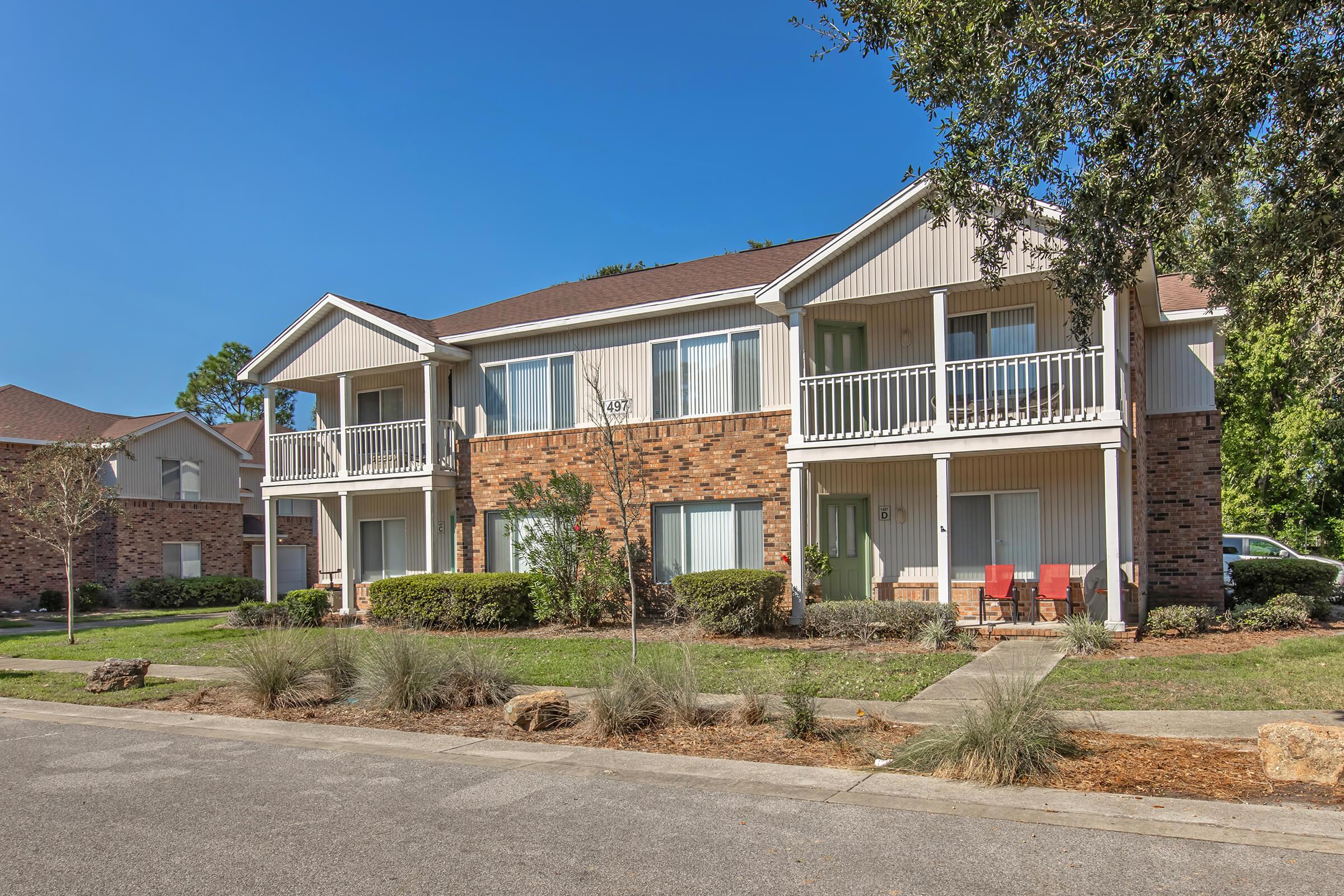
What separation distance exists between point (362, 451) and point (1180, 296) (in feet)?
57.4

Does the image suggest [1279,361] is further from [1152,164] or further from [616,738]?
[616,738]

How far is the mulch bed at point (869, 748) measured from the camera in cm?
671

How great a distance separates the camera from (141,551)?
108 feet

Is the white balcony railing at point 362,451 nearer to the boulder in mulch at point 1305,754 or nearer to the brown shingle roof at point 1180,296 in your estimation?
the brown shingle roof at point 1180,296

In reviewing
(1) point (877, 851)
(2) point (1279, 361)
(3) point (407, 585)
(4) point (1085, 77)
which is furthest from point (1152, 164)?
(2) point (1279, 361)

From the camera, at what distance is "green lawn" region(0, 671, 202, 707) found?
12.2m

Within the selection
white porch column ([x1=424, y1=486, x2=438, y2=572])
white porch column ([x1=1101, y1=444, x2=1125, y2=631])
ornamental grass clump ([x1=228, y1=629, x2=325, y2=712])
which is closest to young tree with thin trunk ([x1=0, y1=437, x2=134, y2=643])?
white porch column ([x1=424, y1=486, x2=438, y2=572])

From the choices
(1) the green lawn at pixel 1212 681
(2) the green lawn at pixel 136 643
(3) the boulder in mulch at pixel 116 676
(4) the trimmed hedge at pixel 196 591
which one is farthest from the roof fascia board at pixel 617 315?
(4) the trimmed hedge at pixel 196 591

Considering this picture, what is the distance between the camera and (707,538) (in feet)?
62.0

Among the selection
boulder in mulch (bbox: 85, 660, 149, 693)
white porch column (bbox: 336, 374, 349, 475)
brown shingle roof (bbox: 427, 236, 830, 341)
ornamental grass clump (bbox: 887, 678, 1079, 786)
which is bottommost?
boulder in mulch (bbox: 85, 660, 149, 693)

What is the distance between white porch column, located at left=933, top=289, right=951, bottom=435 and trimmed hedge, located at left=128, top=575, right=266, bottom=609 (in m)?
24.6

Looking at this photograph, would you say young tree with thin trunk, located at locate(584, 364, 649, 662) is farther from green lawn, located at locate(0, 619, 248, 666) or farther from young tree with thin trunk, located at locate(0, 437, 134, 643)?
young tree with thin trunk, located at locate(0, 437, 134, 643)

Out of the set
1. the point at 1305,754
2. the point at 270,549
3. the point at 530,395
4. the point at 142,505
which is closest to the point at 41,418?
the point at 142,505

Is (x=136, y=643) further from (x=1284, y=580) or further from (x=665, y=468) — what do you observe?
(x=1284, y=580)
